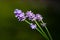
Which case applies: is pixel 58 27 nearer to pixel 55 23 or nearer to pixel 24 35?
pixel 55 23

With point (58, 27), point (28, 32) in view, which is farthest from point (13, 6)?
point (58, 27)

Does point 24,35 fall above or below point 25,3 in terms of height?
below

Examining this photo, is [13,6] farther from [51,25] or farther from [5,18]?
[51,25]

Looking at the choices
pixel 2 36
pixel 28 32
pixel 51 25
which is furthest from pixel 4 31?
pixel 51 25

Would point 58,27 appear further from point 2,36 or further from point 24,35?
point 2,36

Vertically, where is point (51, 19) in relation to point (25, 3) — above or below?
below
